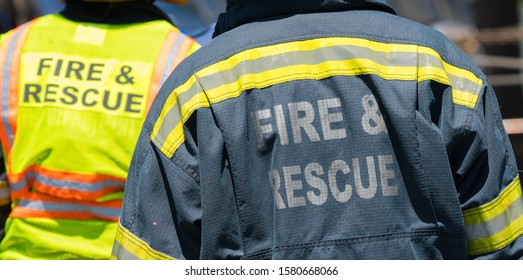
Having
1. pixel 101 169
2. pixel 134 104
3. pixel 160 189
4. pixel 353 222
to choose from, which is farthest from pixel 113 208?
pixel 353 222

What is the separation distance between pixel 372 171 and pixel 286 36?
0.32m

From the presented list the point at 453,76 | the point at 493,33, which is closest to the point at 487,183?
the point at 453,76

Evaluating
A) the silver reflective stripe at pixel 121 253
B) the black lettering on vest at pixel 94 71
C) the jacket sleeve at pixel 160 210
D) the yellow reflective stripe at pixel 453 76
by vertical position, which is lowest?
the silver reflective stripe at pixel 121 253

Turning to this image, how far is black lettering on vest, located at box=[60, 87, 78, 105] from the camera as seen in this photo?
9.84ft

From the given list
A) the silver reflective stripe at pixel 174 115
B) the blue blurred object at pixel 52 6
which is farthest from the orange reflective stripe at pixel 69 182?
the blue blurred object at pixel 52 6

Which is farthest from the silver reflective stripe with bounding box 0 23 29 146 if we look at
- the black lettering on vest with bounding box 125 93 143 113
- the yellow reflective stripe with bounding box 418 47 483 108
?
the yellow reflective stripe with bounding box 418 47 483 108

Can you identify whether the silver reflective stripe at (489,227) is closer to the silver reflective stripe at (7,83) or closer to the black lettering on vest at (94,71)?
the black lettering on vest at (94,71)

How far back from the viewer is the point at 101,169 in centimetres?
297

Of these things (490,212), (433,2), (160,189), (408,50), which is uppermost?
(433,2)

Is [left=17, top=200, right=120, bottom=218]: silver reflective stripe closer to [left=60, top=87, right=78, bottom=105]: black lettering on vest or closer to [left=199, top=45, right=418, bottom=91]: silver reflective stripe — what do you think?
[left=60, top=87, right=78, bottom=105]: black lettering on vest

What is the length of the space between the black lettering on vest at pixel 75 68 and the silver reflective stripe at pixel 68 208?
0.38 meters

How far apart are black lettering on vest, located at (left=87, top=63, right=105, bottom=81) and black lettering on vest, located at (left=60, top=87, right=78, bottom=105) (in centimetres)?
6

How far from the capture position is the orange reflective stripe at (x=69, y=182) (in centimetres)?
298

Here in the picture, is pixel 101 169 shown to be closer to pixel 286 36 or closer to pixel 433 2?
pixel 286 36
